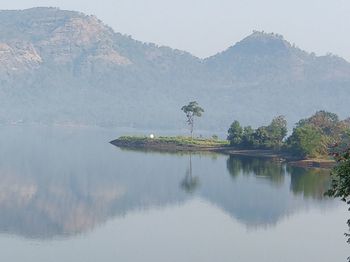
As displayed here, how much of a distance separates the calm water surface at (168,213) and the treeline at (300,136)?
7451mm

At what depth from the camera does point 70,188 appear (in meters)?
79.7

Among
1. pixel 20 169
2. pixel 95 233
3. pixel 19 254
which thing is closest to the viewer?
pixel 19 254

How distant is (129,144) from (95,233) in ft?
308

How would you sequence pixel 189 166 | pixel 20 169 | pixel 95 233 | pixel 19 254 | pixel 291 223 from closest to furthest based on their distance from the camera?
pixel 19 254, pixel 95 233, pixel 291 223, pixel 20 169, pixel 189 166

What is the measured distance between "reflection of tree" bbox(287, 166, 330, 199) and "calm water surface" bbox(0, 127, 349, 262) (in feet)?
0.39

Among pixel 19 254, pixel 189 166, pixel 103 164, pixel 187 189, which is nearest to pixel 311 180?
pixel 187 189

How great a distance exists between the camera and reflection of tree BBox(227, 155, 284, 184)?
91250 mm

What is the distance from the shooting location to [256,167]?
101188mm

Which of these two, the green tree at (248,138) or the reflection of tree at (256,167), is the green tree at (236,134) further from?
the reflection of tree at (256,167)

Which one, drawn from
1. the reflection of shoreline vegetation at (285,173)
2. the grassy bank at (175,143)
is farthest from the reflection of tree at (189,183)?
the grassy bank at (175,143)

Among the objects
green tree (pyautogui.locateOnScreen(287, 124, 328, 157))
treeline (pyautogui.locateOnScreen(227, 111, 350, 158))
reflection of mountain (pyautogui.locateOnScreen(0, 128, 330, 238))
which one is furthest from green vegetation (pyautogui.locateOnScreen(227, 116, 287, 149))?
green tree (pyautogui.locateOnScreen(287, 124, 328, 157))

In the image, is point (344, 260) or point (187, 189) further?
point (187, 189)

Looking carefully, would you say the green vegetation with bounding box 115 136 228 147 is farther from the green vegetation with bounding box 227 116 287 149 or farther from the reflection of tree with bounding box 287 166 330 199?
the reflection of tree with bounding box 287 166 330 199

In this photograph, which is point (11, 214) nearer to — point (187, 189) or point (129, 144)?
point (187, 189)
